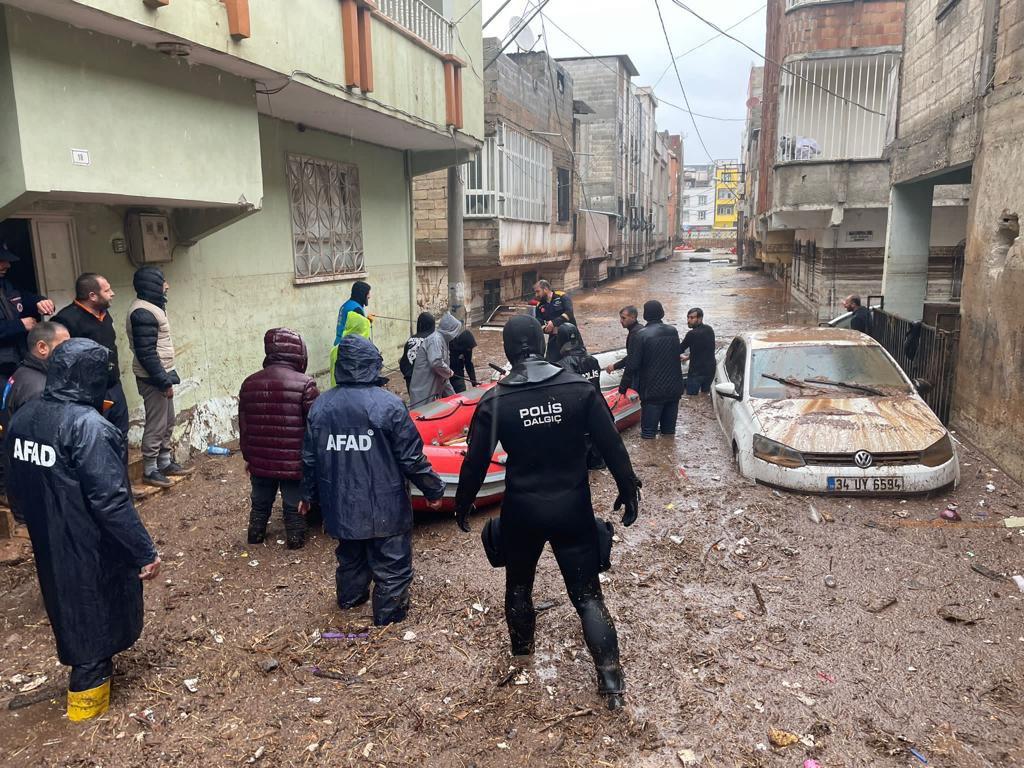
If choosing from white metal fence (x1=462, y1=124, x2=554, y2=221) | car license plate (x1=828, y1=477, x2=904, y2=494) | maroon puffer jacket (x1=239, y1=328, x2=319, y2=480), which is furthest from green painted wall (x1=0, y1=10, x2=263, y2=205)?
white metal fence (x1=462, y1=124, x2=554, y2=221)

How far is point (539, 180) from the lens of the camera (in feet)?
69.1

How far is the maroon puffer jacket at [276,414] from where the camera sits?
5.02m

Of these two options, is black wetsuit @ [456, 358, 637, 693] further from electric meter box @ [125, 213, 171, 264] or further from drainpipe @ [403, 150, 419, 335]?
drainpipe @ [403, 150, 419, 335]

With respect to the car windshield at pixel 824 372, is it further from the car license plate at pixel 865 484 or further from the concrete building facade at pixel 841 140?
the concrete building facade at pixel 841 140

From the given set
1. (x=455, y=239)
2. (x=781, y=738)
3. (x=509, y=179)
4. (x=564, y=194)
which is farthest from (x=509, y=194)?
(x=781, y=738)

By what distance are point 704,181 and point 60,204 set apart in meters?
125

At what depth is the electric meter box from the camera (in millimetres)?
6484

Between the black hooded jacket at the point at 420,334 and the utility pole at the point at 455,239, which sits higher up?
the utility pole at the point at 455,239

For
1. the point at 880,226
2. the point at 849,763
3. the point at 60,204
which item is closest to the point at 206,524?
the point at 60,204

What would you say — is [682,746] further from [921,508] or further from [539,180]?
[539,180]

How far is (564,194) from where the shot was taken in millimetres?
24688

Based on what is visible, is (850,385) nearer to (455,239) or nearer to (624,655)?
(624,655)

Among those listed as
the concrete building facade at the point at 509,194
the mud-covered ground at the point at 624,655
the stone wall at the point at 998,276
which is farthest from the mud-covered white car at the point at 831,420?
the concrete building facade at the point at 509,194

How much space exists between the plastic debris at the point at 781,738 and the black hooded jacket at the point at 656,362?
492 centimetres
